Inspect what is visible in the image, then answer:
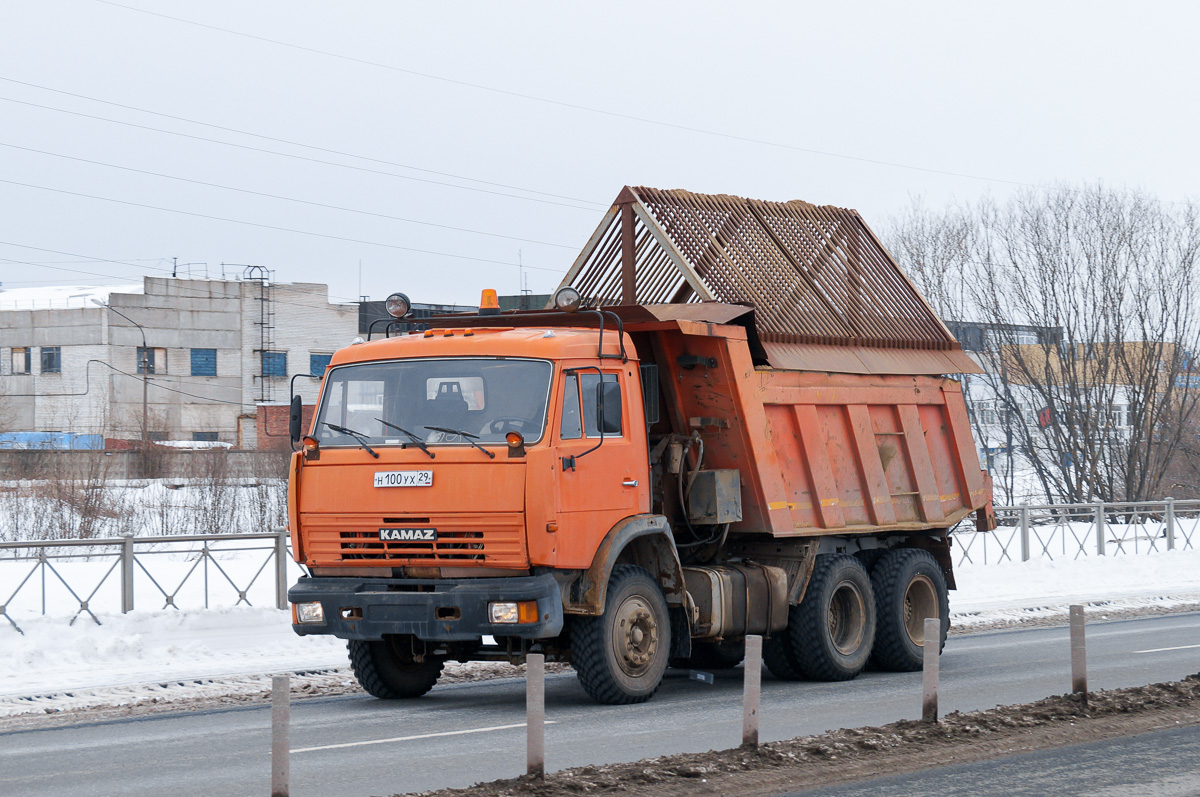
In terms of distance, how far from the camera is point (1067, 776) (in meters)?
7.90

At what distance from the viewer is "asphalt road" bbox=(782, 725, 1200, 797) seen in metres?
7.49

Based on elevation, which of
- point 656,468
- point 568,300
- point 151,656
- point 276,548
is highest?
point 568,300

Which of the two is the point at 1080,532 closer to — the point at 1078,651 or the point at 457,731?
the point at 1078,651

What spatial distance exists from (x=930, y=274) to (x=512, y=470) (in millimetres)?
34806

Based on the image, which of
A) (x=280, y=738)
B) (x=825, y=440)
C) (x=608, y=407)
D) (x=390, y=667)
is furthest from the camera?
(x=825, y=440)

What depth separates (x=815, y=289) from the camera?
45.5 ft

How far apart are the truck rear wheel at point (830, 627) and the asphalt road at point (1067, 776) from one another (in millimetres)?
3869

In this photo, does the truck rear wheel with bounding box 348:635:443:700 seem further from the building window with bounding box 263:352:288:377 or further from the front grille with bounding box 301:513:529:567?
the building window with bounding box 263:352:288:377

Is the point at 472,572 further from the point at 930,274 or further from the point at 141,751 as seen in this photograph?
the point at 930,274

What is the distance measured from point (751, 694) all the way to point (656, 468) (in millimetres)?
4062

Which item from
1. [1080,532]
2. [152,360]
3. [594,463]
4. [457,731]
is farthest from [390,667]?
[152,360]

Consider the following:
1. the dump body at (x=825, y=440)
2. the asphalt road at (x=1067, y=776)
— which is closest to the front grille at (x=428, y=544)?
the dump body at (x=825, y=440)

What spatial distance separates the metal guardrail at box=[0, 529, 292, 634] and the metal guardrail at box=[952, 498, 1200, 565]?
12781mm

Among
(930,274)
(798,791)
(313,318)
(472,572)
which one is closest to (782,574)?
(472,572)
